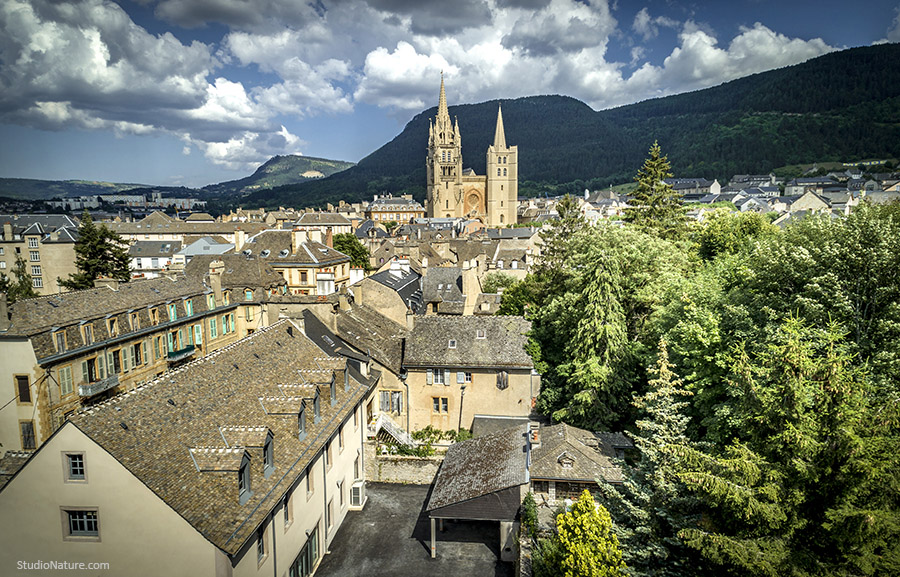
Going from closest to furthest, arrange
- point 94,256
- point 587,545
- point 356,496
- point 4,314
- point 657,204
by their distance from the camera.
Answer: point 587,545
point 356,496
point 4,314
point 657,204
point 94,256

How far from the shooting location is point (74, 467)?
13523mm

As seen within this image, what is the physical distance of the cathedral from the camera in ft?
547

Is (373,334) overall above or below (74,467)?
below

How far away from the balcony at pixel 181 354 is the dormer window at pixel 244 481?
25.9 metres

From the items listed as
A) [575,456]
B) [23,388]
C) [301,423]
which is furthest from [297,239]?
[575,456]

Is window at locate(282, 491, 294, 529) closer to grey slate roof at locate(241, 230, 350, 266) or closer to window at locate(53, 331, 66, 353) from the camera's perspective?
window at locate(53, 331, 66, 353)

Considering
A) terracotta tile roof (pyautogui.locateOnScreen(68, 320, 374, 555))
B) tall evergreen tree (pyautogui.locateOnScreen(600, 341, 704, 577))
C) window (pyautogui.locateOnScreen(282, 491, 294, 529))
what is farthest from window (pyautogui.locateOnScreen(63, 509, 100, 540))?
tall evergreen tree (pyautogui.locateOnScreen(600, 341, 704, 577))

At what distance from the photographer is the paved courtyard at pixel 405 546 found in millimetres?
21469

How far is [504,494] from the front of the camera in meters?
22.3

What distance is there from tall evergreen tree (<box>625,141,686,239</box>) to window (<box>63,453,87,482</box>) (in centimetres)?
4606

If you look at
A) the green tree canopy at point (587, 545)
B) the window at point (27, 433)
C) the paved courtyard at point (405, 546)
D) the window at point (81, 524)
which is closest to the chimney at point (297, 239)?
the window at point (27, 433)

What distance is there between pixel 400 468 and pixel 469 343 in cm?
987

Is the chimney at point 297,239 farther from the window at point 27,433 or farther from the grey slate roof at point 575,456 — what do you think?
the grey slate roof at point 575,456

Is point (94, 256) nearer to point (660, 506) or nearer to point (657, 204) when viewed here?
point (657, 204)
